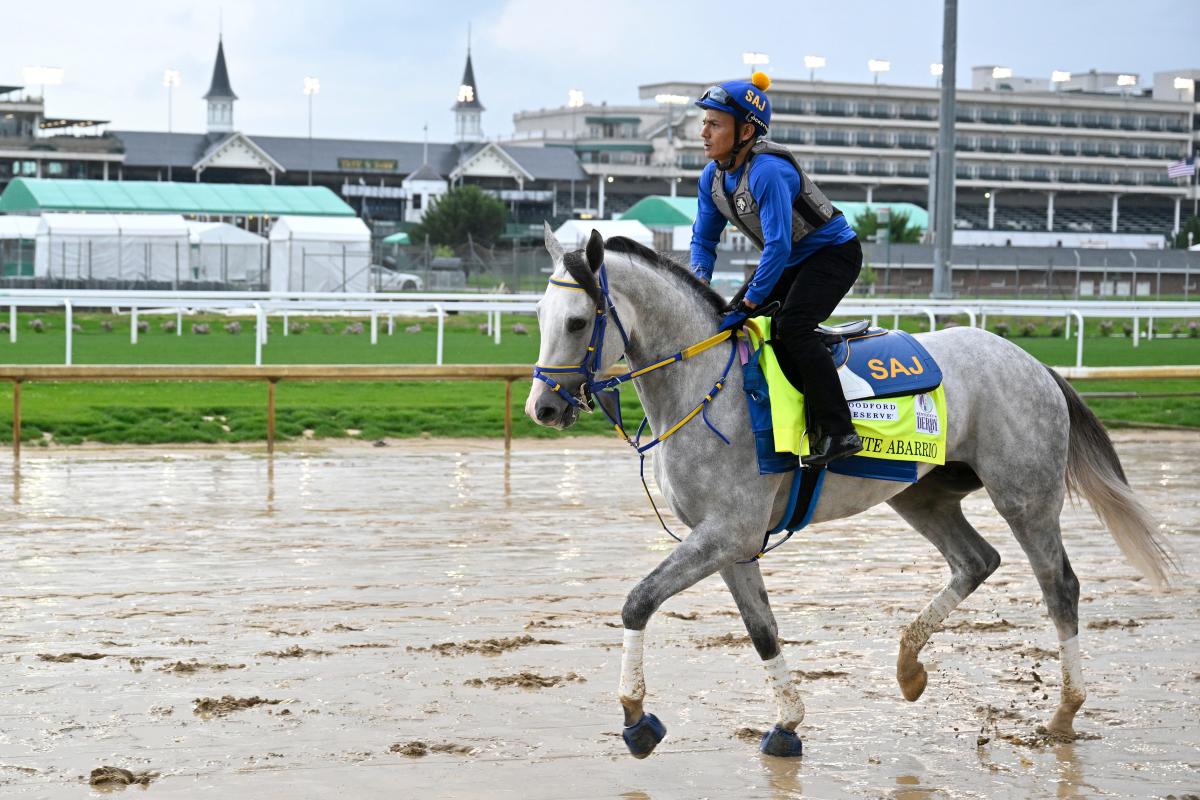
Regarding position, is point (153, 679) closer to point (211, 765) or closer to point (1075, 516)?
point (211, 765)

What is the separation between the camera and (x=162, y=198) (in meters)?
56.7

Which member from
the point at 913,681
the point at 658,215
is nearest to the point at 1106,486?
the point at 913,681

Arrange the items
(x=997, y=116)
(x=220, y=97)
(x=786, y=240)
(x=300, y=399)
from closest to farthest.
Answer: (x=786, y=240), (x=300, y=399), (x=997, y=116), (x=220, y=97)

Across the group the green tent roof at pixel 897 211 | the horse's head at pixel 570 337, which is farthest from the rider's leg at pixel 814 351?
the green tent roof at pixel 897 211

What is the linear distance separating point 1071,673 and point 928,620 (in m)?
0.54

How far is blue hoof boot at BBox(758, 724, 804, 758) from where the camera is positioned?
4.82m

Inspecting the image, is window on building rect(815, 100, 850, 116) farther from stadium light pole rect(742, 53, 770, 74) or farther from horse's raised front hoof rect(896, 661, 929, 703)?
horse's raised front hoof rect(896, 661, 929, 703)

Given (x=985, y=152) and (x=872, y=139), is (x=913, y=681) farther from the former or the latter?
(x=985, y=152)

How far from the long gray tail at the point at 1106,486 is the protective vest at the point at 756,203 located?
1.40 meters

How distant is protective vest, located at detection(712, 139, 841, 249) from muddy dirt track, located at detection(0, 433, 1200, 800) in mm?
1775

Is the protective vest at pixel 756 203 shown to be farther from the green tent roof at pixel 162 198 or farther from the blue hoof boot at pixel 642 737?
the green tent roof at pixel 162 198

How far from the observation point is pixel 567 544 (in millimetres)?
8719

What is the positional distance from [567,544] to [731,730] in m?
3.69

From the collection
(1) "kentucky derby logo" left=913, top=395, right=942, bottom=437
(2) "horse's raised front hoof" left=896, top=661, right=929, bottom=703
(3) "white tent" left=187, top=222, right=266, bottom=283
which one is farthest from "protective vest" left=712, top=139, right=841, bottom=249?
(3) "white tent" left=187, top=222, right=266, bottom=283
